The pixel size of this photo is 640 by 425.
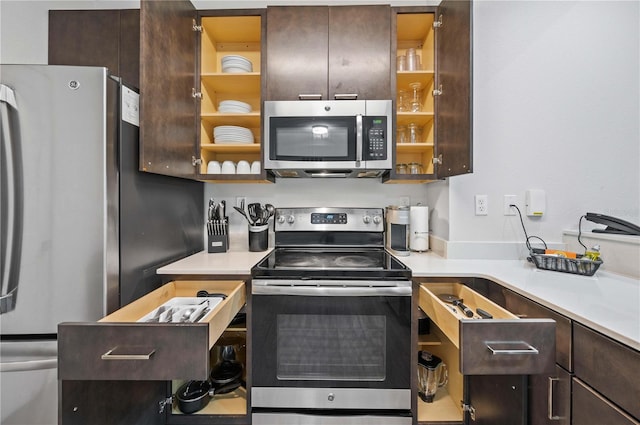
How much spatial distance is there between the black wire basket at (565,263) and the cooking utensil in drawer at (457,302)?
459 millimetres

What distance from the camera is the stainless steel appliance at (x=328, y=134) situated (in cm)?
161

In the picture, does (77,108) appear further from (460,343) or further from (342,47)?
(460,343)

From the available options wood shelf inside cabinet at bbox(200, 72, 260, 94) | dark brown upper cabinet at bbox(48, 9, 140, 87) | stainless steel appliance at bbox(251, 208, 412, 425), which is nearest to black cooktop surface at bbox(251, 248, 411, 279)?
stainless steel appliance at bbox(251, 208, 412, 425)

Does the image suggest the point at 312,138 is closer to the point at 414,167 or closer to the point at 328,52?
the point at 328,52

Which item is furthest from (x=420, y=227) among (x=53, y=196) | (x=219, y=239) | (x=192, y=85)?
(x=53, y=196)

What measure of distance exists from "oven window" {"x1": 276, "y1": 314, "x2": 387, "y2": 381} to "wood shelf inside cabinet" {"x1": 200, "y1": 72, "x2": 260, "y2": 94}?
4.85ft

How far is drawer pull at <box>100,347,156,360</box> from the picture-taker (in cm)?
80

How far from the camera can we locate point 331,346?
1.33 m

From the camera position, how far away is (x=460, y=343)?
33.3 inches

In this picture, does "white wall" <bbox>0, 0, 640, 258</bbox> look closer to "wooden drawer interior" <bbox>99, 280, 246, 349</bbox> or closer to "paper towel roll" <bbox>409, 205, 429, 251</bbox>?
"paper towel roll" <bbox>409, 205, 429, 251</bbox>

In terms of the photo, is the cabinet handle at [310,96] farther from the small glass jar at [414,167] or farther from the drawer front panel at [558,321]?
the drawer front panel at [558,321]

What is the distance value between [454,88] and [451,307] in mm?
1084

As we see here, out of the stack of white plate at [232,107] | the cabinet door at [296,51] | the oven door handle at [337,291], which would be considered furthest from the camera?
the stack of white plate at [232,107]

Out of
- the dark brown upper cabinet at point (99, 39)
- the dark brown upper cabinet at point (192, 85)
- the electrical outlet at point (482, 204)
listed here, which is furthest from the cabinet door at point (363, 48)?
the dark brown upper cabinet at point (99, 39)
